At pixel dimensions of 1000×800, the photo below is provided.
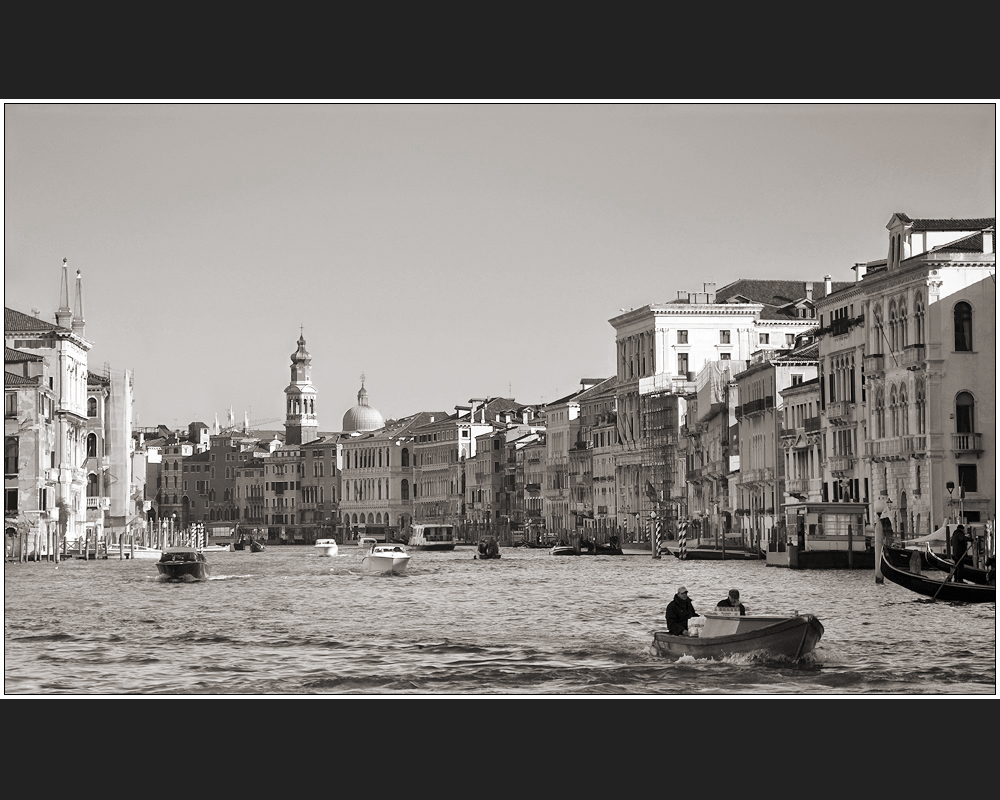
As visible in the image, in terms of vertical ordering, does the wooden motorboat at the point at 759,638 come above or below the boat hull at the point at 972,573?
below

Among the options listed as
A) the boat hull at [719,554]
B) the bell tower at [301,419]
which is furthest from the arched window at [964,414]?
the bell tower at [301,419]

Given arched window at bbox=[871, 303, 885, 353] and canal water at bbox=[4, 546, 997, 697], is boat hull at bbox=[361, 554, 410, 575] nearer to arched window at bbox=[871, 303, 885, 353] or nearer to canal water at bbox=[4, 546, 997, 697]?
canal water at bbox=[4, 546, 997, 697]

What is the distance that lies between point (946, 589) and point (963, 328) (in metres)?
5.47

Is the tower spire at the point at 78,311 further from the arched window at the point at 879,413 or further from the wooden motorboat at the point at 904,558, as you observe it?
the arched window at the point at 879,413

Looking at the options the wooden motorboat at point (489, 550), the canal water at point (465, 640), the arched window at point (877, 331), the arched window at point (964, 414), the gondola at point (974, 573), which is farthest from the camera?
the wooden motorboat at point (489, 550)

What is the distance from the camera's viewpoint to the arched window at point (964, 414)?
65.9ft

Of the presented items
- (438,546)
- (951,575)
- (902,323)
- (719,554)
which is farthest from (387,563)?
(438,546)

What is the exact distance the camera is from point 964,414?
20422 mm

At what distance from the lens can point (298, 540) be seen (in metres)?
74.9

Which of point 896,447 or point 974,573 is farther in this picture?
point 896,447

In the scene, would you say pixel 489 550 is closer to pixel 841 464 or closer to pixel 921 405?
pixel 841 464

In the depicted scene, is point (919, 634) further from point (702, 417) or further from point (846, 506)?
point (702, 417)

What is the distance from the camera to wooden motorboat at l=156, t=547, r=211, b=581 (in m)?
26.9

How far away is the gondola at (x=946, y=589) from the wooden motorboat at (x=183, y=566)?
481 inches
